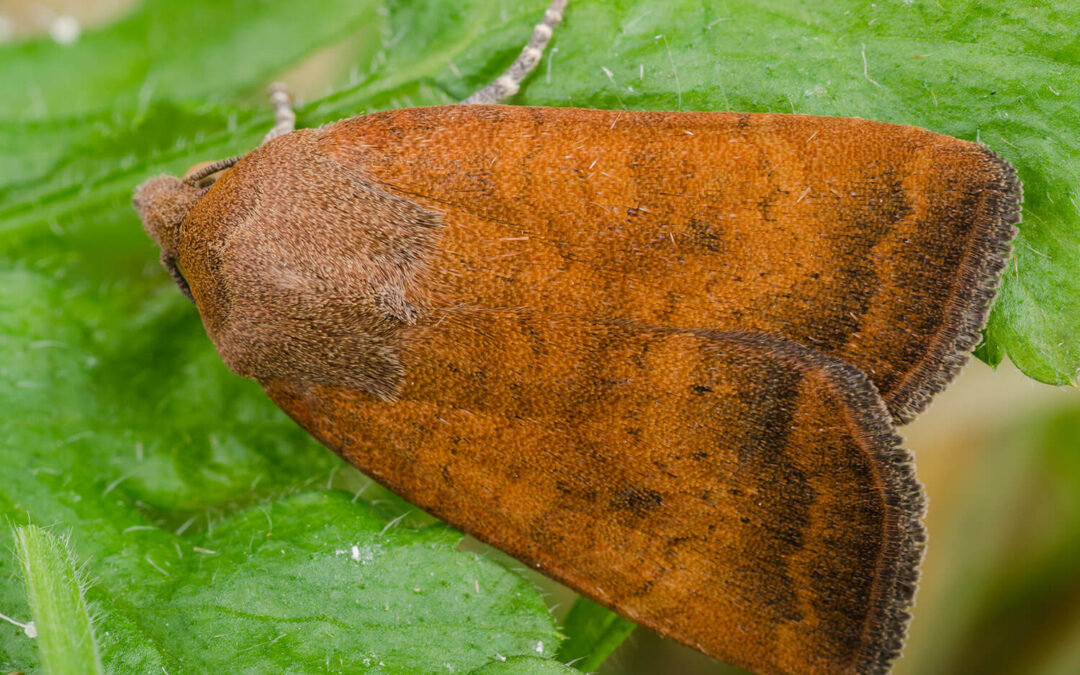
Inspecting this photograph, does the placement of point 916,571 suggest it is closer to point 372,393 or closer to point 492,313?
point 492,313

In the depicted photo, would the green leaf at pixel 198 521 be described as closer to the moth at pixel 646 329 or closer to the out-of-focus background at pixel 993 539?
the moth at pixel 646 329

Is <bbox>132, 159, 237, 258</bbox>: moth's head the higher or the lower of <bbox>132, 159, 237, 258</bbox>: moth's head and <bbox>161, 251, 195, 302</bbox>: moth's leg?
the higher

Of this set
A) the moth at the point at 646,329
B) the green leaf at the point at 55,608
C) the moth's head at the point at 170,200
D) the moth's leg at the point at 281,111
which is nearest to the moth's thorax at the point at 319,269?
the moth at the point at 646,329

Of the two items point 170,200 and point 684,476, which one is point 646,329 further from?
point 170,200

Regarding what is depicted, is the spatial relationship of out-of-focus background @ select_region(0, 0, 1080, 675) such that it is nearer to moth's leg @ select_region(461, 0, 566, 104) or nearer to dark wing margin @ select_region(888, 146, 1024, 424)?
dark wing margin @ select_region(888, 146, 1024, 424)

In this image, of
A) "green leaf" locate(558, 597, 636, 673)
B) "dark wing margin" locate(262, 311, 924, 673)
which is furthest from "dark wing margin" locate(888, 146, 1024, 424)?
"green leaf" locate(558, 597, 636, 673)
